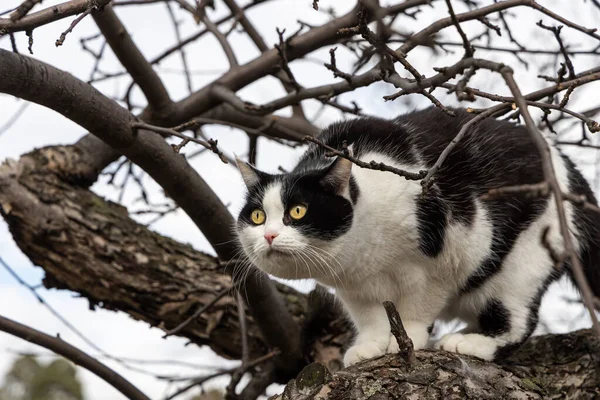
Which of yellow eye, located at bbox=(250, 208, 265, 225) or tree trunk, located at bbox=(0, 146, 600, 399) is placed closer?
yellow eye, located at bbox=(250, 208, 265, 225)

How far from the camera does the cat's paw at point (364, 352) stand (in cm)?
235

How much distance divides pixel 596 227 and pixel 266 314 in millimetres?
1302

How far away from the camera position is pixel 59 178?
10.4 feet

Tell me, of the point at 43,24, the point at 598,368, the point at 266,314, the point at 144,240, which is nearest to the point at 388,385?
the point at 598,368

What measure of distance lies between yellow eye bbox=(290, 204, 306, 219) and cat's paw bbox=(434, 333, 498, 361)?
0.63 m

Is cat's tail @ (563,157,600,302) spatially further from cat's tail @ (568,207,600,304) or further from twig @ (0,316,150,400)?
twig @ (0,316,150,400)

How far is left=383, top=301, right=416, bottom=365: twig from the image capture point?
1.82 m

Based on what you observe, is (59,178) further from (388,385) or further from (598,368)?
(598,368)

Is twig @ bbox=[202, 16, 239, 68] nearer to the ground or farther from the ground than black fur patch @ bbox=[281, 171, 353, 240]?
farther from the ground

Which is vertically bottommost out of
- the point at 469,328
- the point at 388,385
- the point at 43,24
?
the point at 388,385

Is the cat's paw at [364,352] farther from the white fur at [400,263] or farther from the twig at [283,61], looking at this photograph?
the twig at [283,61]

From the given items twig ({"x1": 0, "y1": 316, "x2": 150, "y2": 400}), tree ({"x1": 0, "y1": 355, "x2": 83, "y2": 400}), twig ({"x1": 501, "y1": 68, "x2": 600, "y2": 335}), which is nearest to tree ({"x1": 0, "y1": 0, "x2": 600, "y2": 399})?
twig ({"x1": 0, "y1": 316, "x2": 150, "y2": 400})

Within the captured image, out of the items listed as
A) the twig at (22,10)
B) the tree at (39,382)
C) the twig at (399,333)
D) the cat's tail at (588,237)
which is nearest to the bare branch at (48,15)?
Result: the twig at (22,10)

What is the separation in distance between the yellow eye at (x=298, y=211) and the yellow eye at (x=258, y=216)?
0.11m
